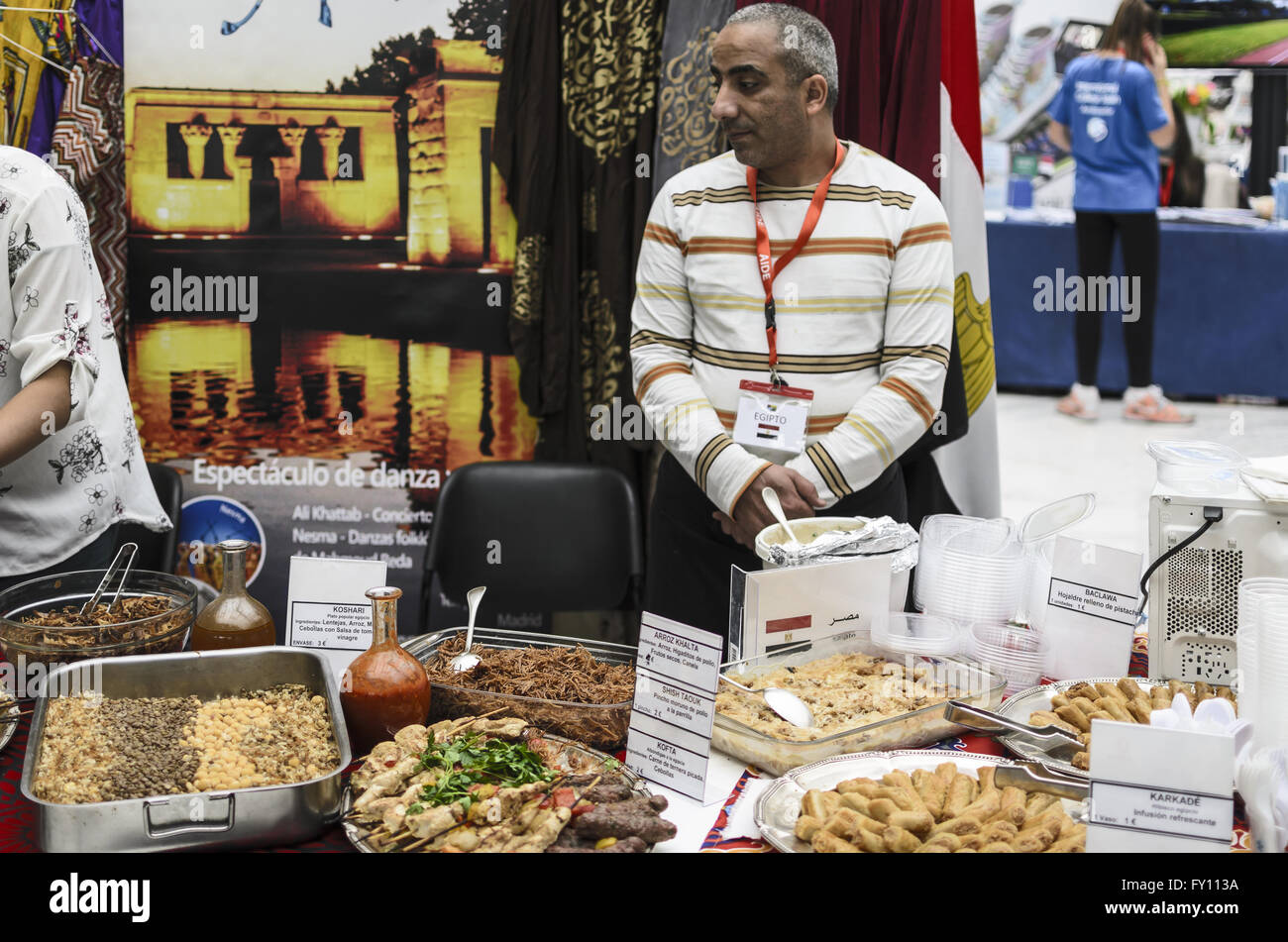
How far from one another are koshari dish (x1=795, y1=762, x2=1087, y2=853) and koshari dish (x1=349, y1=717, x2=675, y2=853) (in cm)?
19

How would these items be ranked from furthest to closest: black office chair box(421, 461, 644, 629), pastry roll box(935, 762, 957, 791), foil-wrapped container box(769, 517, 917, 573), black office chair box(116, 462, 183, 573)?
black office chair box(421, 461, 644, 629) → black office chair box(116, 462, 183, 573) → foil-wrapped container box(769, 517, 917, 573) → pastry roll box(935, 762, 957, 791)

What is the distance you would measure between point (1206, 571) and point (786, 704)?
642mm

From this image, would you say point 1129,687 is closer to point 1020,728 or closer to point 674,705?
point 1020,728

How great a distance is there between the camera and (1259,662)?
1486 millimetres

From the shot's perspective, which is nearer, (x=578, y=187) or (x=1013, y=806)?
(x=1013, y=806)

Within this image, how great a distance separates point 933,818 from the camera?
4.58 feet

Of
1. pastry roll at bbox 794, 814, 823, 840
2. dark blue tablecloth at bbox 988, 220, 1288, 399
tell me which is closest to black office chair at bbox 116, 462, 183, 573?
pastry roll at bbox 794, 814, 823, 840

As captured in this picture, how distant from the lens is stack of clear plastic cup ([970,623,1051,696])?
186 centimetres

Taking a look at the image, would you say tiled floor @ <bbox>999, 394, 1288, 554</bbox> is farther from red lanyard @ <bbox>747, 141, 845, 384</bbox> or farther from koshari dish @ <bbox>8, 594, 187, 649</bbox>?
koshari dish @ <bbox>8, 594, 187, 649</bbox>

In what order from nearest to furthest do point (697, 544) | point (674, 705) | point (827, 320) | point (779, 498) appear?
point (674, 705), point (779, 498), point (827, 320), point (697, 544)

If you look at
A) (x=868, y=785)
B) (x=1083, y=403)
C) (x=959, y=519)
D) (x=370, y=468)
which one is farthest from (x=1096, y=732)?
(x=1083, y=403)

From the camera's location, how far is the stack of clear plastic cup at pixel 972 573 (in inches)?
75.5

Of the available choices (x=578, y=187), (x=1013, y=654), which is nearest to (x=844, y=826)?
(x=1013, y=654)

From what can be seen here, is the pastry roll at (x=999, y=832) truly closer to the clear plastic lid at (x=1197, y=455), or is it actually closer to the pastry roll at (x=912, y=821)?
the pastry roll at (x=912, y=821)
